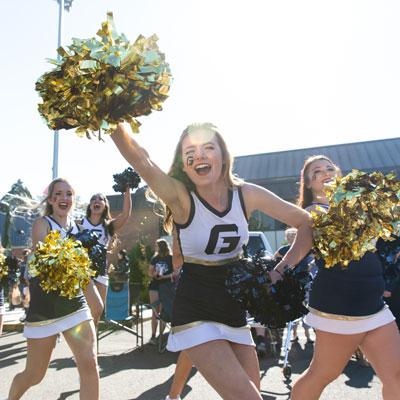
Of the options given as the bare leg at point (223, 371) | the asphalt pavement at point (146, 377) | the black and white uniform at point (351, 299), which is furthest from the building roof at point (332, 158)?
the bare leg at point (223, 371)

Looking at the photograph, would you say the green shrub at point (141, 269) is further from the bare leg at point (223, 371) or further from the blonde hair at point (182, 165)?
the bare leg at point (223, 371)

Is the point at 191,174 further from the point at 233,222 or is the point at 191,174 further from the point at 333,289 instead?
the point at 333,289

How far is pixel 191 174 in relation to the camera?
2.37 metres

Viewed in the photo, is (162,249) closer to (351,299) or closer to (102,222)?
(102,222)

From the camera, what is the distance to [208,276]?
7.25 feet

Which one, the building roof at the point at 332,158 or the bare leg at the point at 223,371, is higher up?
the building roof at the point at 332,158

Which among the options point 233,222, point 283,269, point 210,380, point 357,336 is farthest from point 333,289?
point 210,380

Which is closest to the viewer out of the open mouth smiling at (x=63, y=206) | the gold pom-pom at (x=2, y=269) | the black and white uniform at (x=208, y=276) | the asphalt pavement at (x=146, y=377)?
the black and white uniform at (x=208, y=276)

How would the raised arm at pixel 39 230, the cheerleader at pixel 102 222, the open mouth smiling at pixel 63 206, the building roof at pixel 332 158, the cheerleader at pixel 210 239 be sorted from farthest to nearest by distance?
the building roof at pixel 332 158, the cheerleader at pixel 102 222, the open mouth smiling at pixel 63 206, the raised arm at pixel 39 230, the cheerleader at pixel 210 239

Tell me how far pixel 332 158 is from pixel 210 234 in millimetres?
20737

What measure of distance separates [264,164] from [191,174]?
2068 cm

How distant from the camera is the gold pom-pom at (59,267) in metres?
3.04

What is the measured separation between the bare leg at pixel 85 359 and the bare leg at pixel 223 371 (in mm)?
1101

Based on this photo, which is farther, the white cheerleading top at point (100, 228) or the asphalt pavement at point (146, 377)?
the white cheerleading top at point (100, 228)
